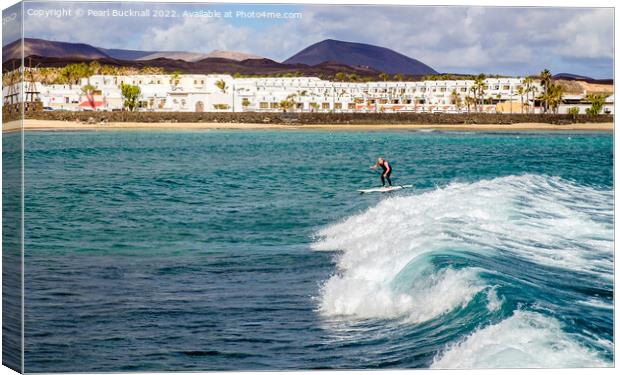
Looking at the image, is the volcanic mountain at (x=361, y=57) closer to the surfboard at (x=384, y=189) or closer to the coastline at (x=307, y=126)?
the coastline at (x=307, y=126)

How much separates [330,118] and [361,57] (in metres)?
1.58

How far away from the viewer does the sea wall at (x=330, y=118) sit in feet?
61.3

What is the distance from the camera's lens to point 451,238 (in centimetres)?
1891

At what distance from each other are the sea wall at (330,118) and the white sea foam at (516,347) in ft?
11.7

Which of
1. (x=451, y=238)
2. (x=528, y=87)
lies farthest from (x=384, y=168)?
(x=528, y=87)

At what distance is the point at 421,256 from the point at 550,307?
2466 millimetres

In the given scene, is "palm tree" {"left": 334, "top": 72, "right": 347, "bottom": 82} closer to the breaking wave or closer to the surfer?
the surfer

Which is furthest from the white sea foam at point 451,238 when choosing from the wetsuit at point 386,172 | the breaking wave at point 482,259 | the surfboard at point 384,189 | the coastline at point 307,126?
the coastline at point 307,126

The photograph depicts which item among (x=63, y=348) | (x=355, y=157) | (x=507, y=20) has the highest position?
(x=507, y=20)

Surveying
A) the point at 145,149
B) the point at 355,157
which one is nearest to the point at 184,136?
the point at 145,149

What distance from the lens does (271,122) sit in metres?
19.8

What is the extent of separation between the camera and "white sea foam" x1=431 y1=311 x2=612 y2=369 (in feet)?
51.4

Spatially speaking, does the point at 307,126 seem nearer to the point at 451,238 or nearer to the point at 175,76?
the point at 175,76

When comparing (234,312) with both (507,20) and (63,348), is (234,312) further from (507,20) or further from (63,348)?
(507,20)
